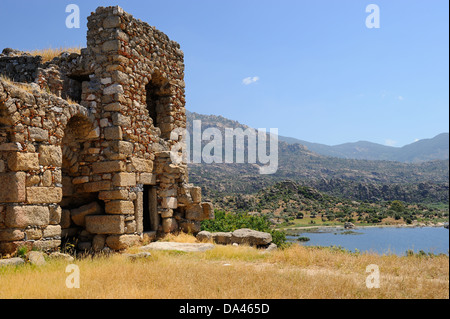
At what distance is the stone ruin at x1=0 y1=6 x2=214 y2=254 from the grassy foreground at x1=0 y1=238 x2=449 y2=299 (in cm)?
158

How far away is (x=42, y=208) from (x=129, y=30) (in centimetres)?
565

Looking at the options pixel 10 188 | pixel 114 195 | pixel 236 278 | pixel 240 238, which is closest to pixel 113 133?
pixel 114 195

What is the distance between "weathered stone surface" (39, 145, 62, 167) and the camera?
29.7 ft

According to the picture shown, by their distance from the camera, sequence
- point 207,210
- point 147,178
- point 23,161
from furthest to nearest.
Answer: point 207,210 < point 147,178 < point 23,161

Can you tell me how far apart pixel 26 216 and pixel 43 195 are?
2.01 feet

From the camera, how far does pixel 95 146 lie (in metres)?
11.3

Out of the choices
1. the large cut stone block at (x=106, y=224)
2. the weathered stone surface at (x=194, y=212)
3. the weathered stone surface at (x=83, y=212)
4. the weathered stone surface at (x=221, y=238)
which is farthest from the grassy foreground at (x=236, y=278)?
the weathered stone surface at (x=194, y=212)

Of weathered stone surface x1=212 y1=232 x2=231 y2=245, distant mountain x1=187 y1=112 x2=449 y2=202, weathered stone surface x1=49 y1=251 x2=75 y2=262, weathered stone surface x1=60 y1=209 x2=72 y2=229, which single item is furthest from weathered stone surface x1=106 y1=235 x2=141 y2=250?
distant mountain x1=187 y1=112 x2=449 y2=202

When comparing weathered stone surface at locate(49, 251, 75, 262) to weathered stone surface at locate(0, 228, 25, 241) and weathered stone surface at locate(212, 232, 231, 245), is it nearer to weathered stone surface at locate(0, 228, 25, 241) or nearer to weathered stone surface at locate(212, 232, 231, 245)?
weathered stone surface at locate(0, 228, 25, 241)

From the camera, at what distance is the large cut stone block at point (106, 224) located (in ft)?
35.5

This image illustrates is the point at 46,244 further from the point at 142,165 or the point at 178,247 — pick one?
the point at 142,165

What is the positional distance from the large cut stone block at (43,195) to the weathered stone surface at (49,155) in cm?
58
